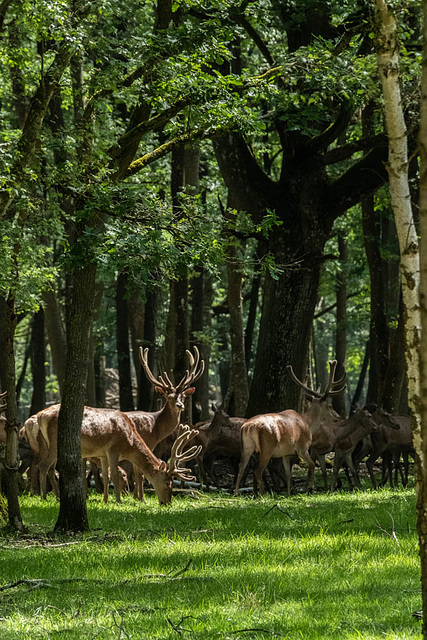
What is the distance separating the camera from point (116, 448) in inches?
526

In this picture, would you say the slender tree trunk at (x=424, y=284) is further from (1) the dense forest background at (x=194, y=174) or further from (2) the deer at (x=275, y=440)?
(2) the deer at (x=275, y=440)

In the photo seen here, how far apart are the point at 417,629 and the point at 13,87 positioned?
1573 cm

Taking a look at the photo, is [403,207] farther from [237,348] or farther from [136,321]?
[136,321]

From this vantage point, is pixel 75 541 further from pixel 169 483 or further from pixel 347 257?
pixel 347 257

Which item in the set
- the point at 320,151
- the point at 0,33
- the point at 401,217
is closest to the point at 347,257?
the point at 320,151

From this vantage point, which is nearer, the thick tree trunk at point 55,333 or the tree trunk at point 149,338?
the thick tree trunk at point 55,333

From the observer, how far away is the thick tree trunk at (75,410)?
33.4 ft

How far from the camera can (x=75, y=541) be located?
9734 millimetres

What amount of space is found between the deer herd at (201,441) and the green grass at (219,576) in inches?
56.0

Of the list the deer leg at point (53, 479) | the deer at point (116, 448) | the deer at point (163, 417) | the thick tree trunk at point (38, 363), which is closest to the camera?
the deer at point (116, 448)

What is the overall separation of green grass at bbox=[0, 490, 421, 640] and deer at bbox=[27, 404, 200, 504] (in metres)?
1.05

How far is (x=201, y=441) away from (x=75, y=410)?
20.6 feet

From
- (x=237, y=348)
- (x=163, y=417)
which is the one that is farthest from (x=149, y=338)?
(x=163, y=417)

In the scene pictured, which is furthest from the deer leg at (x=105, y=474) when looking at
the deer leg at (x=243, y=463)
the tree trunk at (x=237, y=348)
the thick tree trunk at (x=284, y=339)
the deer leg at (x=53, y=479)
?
the tree trunk at (x=237, y=348)
